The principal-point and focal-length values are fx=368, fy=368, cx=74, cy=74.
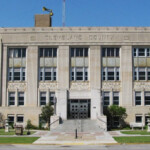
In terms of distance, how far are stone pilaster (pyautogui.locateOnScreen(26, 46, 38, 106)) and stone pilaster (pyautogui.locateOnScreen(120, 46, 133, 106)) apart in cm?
1291

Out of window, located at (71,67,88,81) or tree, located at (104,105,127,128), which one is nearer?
tree, located at (104,105,127,128)

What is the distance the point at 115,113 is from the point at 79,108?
5.29m

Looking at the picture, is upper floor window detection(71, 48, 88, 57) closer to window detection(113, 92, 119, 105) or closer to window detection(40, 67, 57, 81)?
window detection(40, 67, 57, 81)

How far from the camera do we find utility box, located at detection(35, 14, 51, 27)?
195 ft

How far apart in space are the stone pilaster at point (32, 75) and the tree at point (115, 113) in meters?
11.0

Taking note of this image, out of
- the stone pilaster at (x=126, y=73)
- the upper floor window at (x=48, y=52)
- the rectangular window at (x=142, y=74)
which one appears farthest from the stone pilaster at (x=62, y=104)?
the rectangular window at (x=142, y=74)

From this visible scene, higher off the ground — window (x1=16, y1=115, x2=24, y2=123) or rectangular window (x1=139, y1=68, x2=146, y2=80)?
rectangular window (x1=139, y1=68, x2=146, y2=80)

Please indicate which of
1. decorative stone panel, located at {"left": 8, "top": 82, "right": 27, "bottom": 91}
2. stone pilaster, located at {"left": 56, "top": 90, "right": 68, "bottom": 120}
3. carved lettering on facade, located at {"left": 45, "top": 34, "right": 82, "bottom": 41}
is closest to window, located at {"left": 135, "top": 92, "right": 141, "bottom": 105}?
stone pilaster, located at {"left": 56, "top": 90, "right": 68, "bottom": 120}

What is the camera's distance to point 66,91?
174 ft

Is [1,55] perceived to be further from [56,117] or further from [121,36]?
[121,36]

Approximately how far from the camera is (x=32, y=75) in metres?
55.4

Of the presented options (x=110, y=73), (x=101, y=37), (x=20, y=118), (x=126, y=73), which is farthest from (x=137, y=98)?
(x=20, y=118)

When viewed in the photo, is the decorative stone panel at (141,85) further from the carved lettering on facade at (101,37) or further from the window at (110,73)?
the carved lettering on facade at (101,37)

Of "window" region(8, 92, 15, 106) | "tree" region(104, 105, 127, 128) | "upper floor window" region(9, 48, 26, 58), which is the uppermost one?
"upper floor window" region(9, 48, 26, 58)
